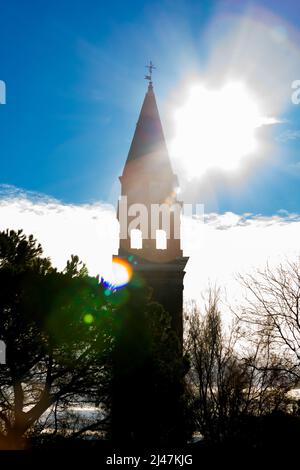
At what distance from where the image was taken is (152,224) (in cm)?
2558

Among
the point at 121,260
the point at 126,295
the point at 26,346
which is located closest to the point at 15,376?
the point at 26,346

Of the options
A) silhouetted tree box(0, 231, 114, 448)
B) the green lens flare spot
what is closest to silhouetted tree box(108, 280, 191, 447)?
silhouetted tree box(0, 231, 114, 448)

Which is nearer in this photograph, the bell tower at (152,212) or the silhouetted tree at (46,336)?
the silhouetted tree at (46,336)

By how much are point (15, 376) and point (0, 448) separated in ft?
7.05

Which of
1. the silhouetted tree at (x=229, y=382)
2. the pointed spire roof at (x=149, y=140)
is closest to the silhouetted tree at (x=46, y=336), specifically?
the silhouetted tree at (x=229, y=382)

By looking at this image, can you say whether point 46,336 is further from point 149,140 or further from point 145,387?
point 149,140

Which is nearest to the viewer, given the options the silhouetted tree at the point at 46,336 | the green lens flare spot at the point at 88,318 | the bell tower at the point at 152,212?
the silhouetted tree at the point at 46,336

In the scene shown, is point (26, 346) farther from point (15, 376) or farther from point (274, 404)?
point (274, 404)

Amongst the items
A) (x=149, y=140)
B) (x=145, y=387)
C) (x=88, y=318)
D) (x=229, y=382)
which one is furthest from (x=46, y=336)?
(x=149, y=140)

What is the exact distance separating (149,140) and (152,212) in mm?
4479

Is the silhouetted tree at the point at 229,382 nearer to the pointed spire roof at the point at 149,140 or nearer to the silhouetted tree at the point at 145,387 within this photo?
the silhouetted tree at the point at 145,387

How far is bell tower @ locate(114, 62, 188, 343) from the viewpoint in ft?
78.8

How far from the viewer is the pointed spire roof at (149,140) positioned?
1043 inches
